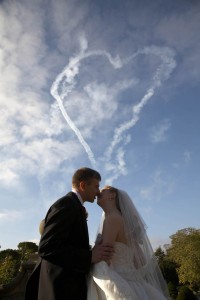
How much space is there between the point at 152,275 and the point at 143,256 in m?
0.33

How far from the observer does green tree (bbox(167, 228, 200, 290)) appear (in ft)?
164

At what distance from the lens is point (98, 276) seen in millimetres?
4727

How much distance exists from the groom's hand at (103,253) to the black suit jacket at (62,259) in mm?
96

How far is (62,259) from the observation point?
4645mm

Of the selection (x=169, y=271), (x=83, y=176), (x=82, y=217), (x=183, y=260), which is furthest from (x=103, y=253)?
(x=169, y=271)

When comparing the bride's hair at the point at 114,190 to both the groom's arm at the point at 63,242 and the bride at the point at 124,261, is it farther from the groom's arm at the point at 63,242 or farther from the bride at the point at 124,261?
the groom's arm at the point at 63,242

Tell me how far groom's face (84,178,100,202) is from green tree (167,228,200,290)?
49498mm

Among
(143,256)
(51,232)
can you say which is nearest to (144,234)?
(143,256)

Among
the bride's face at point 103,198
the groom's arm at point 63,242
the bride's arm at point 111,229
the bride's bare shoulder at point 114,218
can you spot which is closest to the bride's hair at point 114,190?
the bride's face at point 103,198

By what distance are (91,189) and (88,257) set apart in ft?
3.56

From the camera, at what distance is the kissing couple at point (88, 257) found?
462cm

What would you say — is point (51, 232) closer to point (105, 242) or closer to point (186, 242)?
point (105, 242)

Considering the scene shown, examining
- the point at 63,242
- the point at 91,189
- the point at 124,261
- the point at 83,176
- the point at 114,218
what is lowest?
the point at 124,261

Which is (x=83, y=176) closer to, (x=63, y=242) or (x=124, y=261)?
(x=63, y=242)
